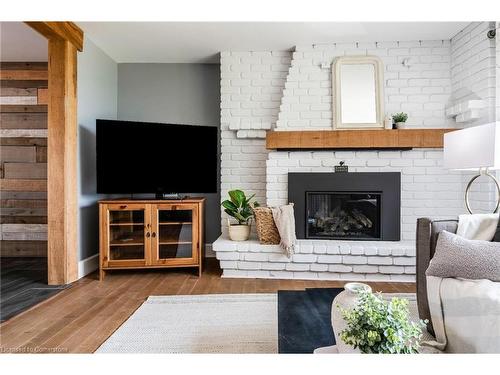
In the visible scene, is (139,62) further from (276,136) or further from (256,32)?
(276,136)

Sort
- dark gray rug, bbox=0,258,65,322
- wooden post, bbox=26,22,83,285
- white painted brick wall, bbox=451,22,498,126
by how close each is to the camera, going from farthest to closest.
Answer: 1. wooden post, bbox=26,22,83,285
2. white painted brick wall, bbox=451,22,498,126
3. dark gray rug, bbox=0,258,65,322

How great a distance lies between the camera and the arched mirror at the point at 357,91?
3.53m

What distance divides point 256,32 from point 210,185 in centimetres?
157

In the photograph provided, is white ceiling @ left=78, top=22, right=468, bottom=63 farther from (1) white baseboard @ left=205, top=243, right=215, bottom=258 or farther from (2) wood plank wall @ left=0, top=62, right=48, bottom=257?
(1) white baseboard @ left=205, top=243, right=215, bottom=258

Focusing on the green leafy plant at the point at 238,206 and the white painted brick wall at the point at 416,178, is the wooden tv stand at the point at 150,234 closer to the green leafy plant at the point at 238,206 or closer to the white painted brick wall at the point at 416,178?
the green leafy plant at the point at 238,206

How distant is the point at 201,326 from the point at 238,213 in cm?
146

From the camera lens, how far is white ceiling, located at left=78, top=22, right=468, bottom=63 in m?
3.15

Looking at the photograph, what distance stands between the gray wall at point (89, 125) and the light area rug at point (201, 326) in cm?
126

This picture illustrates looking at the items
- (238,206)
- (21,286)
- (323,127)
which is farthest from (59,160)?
(323,127)

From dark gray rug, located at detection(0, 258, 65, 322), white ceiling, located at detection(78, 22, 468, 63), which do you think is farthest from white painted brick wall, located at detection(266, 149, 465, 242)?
dark gray rug, located at detection(0, 258, 65, 322)

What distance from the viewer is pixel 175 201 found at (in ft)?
11.0

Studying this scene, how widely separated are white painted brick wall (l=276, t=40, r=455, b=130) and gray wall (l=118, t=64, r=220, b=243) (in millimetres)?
976

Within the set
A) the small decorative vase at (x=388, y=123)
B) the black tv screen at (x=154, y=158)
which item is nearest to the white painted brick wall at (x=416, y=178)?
the small decorative vase at (x=388, y=123)
